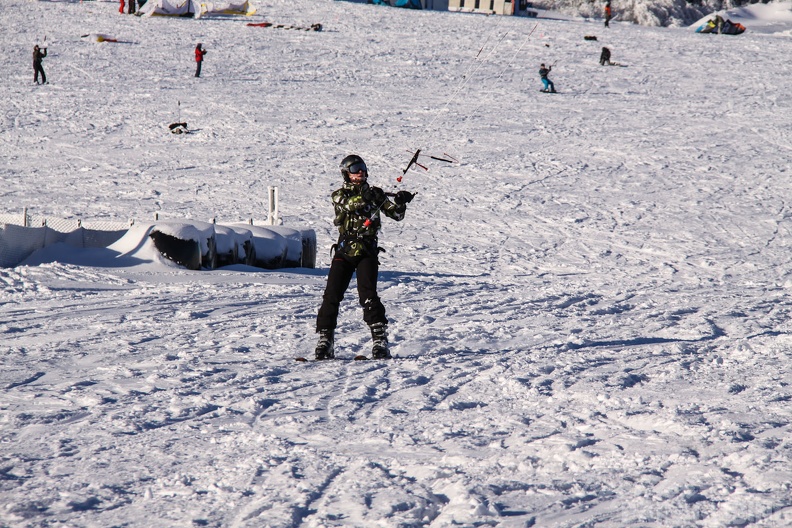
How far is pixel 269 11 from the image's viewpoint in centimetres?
4147

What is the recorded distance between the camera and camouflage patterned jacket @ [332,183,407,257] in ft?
20.6

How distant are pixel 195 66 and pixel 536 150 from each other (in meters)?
13.9

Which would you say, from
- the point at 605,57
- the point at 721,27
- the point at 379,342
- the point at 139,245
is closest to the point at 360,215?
the point at 379,342

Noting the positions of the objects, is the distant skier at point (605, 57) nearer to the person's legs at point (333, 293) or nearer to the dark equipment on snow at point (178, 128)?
the dark equipment on snow at point (178, 128)

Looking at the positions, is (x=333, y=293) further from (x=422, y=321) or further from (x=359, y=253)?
(x=422, y=321)

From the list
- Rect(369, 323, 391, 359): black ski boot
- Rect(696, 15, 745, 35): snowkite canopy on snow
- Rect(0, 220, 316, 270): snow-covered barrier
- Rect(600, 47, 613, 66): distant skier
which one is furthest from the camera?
Rect(696, 15, 745, 35): snowkite canopy on snow

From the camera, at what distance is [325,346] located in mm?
6227

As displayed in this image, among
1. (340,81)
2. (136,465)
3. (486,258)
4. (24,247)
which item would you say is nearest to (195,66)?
(340,81)

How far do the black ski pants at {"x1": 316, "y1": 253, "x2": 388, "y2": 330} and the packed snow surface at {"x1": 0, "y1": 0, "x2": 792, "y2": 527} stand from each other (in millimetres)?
346

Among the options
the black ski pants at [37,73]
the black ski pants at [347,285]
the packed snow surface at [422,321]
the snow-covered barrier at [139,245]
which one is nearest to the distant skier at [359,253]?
the black ski pants at [347,285]

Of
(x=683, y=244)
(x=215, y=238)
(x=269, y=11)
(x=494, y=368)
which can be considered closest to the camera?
(x=494, y=368)

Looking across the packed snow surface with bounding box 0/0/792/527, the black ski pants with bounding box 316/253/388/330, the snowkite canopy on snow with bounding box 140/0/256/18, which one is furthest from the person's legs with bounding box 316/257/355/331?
the snowkite canopy on snow with bounding box 140/0/256/18

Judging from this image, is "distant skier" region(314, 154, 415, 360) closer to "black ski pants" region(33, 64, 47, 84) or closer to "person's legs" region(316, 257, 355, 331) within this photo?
"person's legs" region(316, 257, 355, 331)

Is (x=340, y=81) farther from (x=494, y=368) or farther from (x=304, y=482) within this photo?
(x=304, y=482)
